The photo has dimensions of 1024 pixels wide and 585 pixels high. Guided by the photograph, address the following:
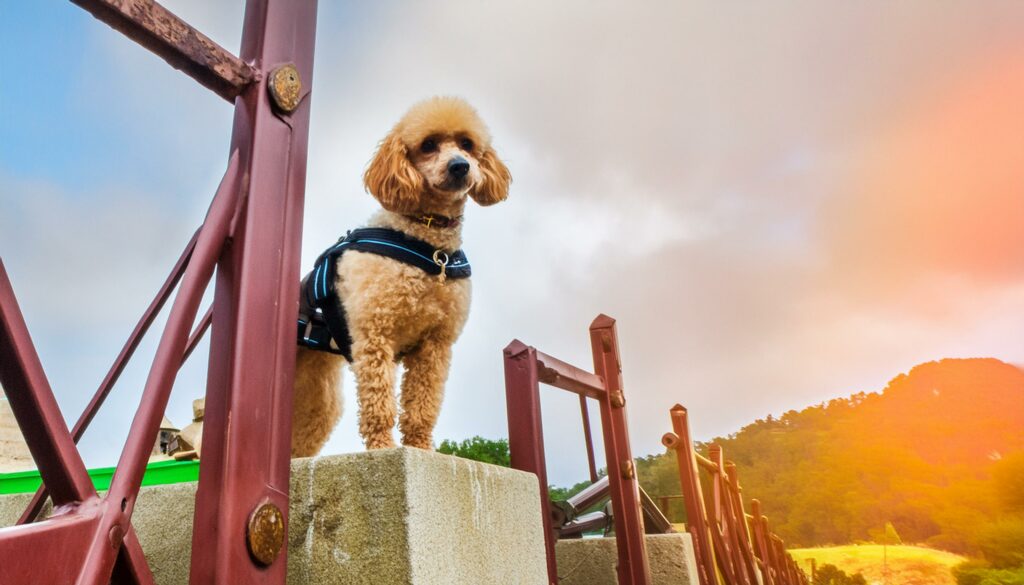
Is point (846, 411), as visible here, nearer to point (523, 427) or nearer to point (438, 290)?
point (523, 427)

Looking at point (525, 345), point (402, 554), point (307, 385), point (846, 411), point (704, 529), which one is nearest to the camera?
point (402, 554)

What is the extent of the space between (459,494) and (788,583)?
10.4 meters

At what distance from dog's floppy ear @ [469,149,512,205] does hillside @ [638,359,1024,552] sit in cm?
564

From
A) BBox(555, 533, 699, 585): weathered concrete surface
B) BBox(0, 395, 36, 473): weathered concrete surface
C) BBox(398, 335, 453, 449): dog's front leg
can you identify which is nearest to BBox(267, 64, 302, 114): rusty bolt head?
BBox(398, 335, 453, 449): dog's front leg

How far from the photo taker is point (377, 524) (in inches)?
39.4

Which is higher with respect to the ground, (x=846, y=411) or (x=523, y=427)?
(x=846, y=411)

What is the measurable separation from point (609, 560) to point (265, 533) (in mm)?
2714

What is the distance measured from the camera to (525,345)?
2.15 meters

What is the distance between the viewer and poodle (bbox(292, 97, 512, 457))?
5.25ft

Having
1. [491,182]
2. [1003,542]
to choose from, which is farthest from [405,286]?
[1003,542]

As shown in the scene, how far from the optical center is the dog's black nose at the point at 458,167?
1784 millimetres

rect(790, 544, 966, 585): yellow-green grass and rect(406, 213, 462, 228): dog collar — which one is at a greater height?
rect(406, 213, 462, 228): dog collar

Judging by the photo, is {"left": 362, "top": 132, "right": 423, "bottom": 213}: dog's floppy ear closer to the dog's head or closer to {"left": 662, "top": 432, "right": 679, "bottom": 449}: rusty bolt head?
the dog's head

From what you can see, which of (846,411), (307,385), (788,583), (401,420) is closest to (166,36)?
(401,420)
